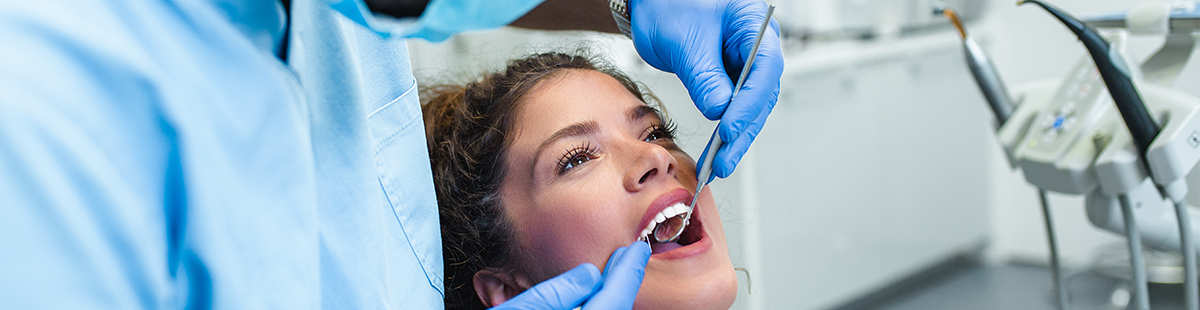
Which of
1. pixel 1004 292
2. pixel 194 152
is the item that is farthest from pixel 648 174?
pixel 1004 292

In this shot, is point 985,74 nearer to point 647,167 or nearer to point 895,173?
point 647,167

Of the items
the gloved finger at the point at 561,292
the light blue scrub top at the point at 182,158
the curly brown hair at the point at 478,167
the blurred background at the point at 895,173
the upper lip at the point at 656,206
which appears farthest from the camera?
the blurred background at the point at 895,173

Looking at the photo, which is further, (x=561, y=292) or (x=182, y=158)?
(x=561, y=292)

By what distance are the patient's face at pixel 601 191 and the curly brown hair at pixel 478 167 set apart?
0.08 ft

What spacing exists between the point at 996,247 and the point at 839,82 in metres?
1.28

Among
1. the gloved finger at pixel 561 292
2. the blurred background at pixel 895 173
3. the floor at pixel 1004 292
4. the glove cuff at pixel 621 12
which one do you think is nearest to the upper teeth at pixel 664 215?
the gloved finger at pixel 561 292

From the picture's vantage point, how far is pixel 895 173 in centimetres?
263

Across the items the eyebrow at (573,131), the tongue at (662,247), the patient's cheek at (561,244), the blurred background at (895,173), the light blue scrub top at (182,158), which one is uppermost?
the light blue scrub top at (182,158)

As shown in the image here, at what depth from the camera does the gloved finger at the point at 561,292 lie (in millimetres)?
746

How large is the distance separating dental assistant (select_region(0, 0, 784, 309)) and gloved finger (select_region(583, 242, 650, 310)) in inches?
7.9

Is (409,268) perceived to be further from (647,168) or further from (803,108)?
(803,108)

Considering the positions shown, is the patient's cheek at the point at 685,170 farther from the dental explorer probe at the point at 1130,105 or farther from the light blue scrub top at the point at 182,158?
the dental explorer probe at the point at 1130,105

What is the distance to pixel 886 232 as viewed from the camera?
8.66 feet

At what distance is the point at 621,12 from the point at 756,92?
0.24 meters
